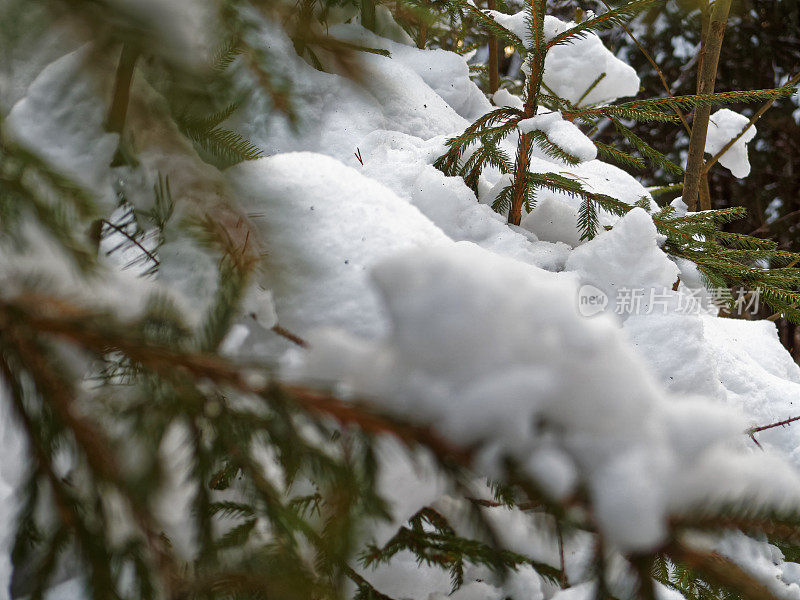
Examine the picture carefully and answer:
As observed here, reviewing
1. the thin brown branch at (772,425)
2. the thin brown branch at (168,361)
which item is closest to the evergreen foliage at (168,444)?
the thin brown branch at (168,361)

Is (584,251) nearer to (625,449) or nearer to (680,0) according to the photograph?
(625,449)

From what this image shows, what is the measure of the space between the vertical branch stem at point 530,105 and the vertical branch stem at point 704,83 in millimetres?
1568

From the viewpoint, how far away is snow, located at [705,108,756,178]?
9.62 feet

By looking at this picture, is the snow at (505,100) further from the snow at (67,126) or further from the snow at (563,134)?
the snow at (67,126)

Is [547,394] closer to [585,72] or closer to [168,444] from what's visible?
[168,444]

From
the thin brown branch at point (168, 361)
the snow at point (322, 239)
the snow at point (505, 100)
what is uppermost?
the thin brown branch at point (168, 361)

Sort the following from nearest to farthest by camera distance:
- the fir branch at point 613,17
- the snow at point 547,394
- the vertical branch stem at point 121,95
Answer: the snow at point 547,394
the vertical branch stem at point 121,95
the fir branch at point 613,17

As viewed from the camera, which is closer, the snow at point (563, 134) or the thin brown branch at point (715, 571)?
the thin brown branch at point (715, 571)

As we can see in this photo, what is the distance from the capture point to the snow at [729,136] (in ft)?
9.62

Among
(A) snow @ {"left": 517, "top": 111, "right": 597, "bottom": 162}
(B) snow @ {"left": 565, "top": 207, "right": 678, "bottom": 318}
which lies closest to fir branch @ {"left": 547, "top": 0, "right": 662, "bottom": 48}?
(A) snow @ {"left": 517, "top": 111, "right": 597, "bottom": 162}

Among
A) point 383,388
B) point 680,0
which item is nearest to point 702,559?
point 383,388

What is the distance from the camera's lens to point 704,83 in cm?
267

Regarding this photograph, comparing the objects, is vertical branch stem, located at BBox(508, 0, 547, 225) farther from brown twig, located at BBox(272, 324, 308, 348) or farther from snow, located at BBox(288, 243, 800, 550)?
snow, located at BBox(288, 243, 800, 550)

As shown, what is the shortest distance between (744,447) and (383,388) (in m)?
1.30
